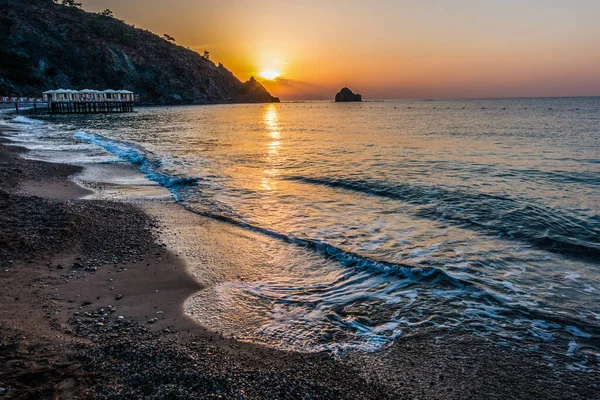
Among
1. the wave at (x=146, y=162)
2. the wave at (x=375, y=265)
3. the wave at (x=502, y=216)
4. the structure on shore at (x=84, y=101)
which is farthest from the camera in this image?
the structure on shore at (x=84, y=101)

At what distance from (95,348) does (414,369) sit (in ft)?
11.8

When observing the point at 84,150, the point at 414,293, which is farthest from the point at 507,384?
→ the point at 84,150

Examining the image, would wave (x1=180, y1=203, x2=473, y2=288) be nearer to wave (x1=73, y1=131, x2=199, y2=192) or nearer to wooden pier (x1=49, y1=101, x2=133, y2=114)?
wave (x1=73, y1=131, x2=199, y2=192)

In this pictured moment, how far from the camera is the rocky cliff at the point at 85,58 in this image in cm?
9525

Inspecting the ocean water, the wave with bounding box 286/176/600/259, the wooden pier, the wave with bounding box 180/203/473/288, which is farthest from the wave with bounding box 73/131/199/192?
the wooden pier

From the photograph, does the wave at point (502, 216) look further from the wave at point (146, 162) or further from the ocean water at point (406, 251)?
the wave at point (146, 162)

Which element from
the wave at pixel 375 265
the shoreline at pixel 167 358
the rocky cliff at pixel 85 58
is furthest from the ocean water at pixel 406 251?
the rocky cliff at pixel 85 58

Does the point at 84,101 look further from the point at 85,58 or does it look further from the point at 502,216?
the point at 502,216

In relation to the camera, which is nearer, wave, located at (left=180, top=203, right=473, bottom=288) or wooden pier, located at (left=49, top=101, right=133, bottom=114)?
wave, located at (left=180, top=203, right=473, bottom=288)

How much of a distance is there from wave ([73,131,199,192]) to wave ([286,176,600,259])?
20.0 feet

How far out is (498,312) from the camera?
572 centimetres

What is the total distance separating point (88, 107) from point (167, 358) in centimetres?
8470

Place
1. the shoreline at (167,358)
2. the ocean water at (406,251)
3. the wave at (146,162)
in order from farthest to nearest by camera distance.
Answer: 1. the wave at (146,162)
2. the ocean water at (406,251)
3. the shoreline at (167,358)

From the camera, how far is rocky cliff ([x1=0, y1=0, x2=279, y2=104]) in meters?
95.2
